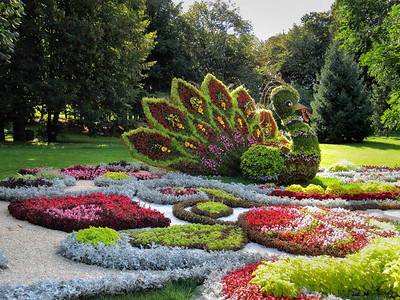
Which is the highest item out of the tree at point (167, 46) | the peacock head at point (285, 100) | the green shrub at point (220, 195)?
Result: the tree at point (167, 46)

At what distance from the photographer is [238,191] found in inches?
361

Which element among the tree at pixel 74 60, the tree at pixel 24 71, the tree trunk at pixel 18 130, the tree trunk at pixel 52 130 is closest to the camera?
the tree at pixel 24 71

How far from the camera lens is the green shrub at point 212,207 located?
283 inches

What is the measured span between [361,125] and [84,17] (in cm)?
2454

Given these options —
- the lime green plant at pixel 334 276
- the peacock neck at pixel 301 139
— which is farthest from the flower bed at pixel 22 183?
the peacock neck at pixel 301 139

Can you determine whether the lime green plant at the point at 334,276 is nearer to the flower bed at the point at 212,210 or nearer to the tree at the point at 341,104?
the flower bed at the point at 212,210

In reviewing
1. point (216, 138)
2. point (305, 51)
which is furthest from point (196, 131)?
point (305, 51)

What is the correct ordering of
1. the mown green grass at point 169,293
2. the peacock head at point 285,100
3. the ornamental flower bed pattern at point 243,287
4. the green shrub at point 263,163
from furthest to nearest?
the peacock head at point 285,100
the green shrub at point 263,163
the mown green grass at point 169,293
the ornamental flower bed pattern at point 243,287

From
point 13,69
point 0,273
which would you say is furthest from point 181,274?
point 13,69

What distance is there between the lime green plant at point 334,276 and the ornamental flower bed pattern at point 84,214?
3.12 m

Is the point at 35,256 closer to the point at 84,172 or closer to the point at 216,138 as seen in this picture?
the point at 84,172

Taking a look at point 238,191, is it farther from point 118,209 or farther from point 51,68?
point 51,68

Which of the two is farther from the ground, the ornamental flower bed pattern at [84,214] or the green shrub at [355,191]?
the green shrub at [355,191]

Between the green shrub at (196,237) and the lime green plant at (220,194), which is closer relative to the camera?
the green shrub at (196,237)
